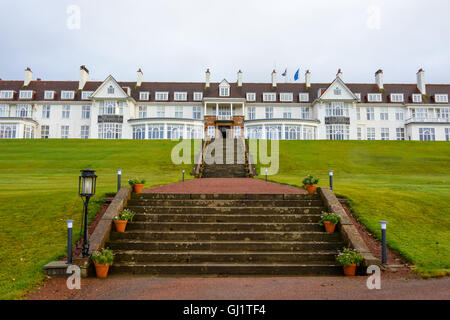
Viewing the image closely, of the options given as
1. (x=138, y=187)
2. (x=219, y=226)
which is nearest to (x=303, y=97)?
(x=138, y=187)

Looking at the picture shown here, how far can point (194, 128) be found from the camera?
48.8 metres

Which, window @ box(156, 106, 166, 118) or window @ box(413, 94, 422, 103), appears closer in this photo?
window @ box(156, 106, 166, 118)

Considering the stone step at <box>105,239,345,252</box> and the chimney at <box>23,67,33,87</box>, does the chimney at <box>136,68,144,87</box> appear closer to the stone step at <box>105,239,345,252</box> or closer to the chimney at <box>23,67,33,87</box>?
the chimney at <box>23,67,33,87</box>

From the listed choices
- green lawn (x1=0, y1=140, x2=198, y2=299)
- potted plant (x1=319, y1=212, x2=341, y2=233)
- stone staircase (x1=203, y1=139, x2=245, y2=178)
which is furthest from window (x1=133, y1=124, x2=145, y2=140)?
potted plant (x1=319, y1=212, x2=341, y2=233)

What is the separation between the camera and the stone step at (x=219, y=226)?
9.84 meters

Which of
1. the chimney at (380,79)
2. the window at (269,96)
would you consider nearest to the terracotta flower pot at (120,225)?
the window at (269,96)

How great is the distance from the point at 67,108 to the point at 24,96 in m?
7.92

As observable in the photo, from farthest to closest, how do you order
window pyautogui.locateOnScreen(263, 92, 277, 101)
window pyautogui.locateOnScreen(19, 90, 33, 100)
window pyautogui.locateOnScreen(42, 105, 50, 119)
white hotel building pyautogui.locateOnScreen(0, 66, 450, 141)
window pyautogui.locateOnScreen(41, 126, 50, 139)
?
1. window pyautogui.locateOnScreen(263, 92, 277, 101)
2. window pyautogui.locateOnScreen(19, 90, 33, 100)
3. window pyautogui.locateOnScreen(42, 105, 50, 119)
4. window pyautogui.locateOnScreen(41, 126, 50, 139)
5. white hotel building pyautogui.locateOnScreen(0, 66, 450, 141)

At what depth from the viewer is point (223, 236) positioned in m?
9.44

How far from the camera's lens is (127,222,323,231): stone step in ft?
32.3

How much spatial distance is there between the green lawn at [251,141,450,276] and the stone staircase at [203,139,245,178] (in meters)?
3.77
